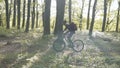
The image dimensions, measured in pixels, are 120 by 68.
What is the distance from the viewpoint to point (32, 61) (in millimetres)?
13188

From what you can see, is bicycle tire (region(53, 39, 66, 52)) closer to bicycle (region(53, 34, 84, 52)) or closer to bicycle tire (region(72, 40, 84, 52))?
bicycle (region(53, 34, 84, 52))

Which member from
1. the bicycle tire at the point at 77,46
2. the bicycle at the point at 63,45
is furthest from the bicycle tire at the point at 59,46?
the bicycle tire at the point at 77,46

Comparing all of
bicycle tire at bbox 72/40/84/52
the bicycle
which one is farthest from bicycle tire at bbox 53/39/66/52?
bicycle tire at bbox 72/40/84/52

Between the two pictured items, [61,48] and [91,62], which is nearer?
[91,62]

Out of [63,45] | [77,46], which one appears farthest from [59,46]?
[77,46]

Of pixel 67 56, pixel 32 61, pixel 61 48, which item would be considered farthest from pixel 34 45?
pixel 32 61

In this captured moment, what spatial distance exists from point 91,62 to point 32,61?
3279mm

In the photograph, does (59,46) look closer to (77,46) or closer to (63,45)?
(63,45)

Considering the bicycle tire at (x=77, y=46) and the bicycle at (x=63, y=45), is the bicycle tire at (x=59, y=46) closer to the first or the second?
the bicycle at (x=63, y=45)

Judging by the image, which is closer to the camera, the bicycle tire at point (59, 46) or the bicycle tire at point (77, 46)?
the bicycle tire at point (59, 46)

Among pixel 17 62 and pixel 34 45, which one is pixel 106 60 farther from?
pixel 34 45

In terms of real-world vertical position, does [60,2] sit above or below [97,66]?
above

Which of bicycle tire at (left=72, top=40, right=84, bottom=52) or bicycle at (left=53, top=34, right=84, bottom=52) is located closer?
bicycle at (left=53, top=34, right=84, bottom=52)

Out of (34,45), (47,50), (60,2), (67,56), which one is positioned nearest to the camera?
(67,56)
